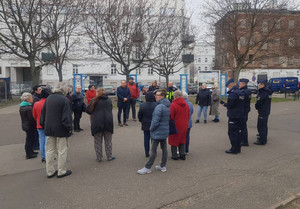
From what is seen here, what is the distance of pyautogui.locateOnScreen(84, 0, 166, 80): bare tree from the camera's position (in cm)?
1619

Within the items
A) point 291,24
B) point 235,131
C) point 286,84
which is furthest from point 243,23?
point 235,131

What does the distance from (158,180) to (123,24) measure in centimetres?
1439

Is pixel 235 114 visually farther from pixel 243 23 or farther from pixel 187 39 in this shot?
pixel 243 23

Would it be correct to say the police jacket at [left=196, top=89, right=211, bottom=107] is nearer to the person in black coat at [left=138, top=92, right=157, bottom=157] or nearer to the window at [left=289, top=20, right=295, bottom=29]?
the person in black coat at [left=138, top=92, right=157, bottom=157]

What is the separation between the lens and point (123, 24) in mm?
16609

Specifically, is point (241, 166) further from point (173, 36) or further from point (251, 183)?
point (173, 36)

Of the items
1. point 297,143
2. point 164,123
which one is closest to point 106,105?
point 164,123

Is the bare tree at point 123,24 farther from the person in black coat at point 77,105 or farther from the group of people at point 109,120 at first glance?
the group of people at point 109,120

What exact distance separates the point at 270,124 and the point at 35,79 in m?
18.2

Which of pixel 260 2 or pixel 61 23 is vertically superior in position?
pixel 260 2

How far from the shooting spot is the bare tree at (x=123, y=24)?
637 inches

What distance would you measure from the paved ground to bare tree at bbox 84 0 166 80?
1192 centimetres

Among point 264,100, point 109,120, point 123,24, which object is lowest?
point 109,120

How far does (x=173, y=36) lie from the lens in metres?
19.8
